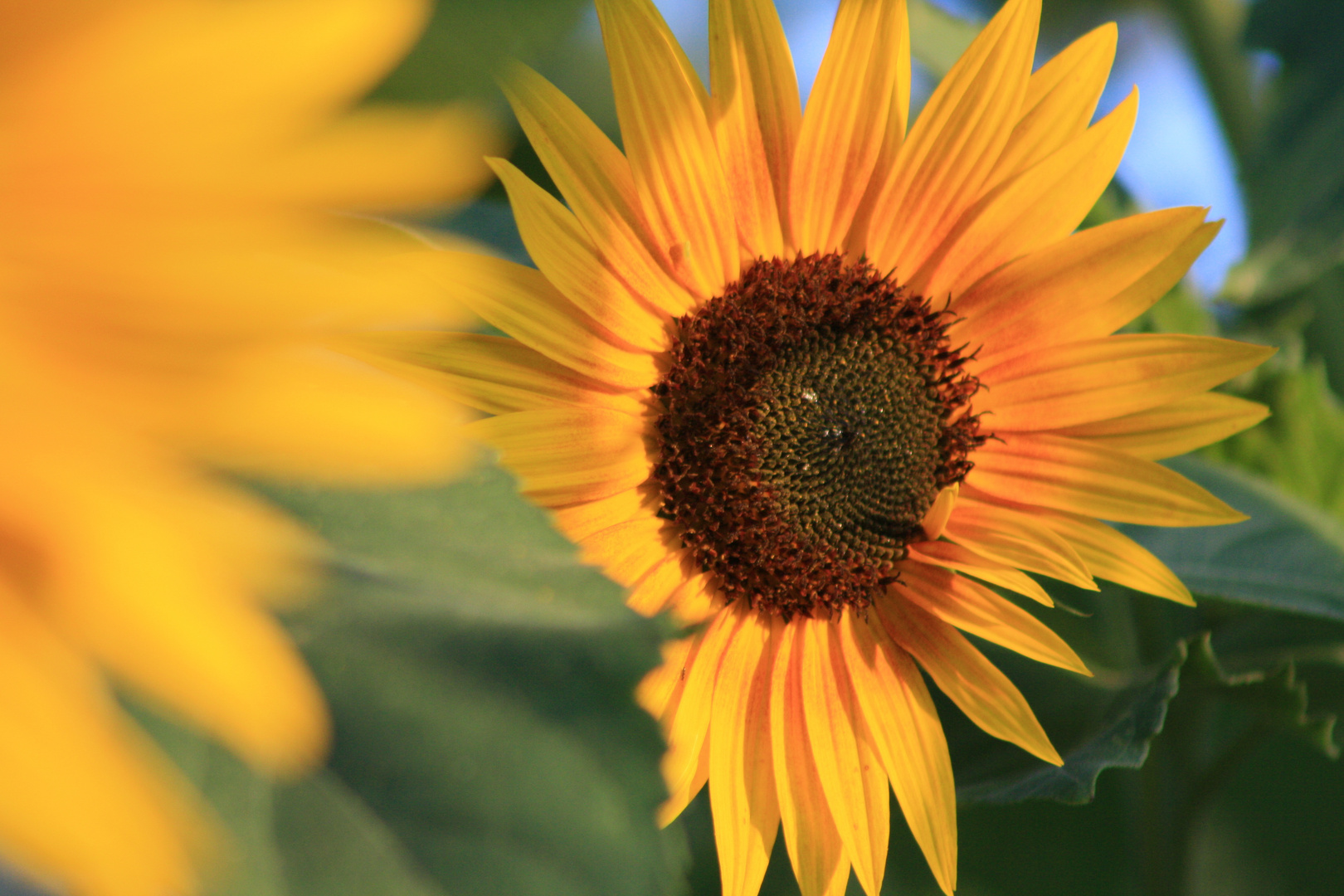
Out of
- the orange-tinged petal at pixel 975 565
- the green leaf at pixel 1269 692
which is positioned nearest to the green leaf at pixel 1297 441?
the green leaf at pixel 1269 692

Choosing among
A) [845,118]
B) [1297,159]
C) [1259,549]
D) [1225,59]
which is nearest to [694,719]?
[845,118]

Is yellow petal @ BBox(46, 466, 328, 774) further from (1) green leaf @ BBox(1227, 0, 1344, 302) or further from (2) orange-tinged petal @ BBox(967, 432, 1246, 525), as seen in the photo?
(1) green leaf @ BBox(1227, 0, 1344, 302)

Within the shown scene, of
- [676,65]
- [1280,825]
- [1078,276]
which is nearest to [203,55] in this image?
[676,65]

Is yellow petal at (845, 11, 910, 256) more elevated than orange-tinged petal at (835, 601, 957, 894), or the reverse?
yellow petal at (845, 11, 910, 256)

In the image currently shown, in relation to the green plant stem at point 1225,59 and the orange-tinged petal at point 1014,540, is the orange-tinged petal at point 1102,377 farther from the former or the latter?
the green plant stem at point 1225,59

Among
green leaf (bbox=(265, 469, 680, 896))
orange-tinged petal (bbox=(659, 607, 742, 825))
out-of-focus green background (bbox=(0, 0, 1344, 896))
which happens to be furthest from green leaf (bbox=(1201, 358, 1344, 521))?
green leaf (bbox=(265, 469, 680, 896))

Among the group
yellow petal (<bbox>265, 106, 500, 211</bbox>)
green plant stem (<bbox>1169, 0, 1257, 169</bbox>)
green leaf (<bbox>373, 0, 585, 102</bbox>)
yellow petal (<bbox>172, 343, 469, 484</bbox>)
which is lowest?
yellow petal (<bbox>172, 343, 469, 484</bbox>)
